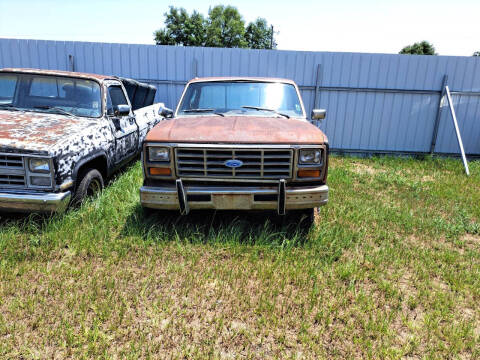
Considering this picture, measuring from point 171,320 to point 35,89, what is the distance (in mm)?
3805

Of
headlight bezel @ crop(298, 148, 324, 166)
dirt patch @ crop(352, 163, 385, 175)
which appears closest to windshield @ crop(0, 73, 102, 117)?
headlight bezel @ crop(298, 148, 324, 166)

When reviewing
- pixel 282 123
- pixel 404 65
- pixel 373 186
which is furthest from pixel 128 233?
pixel 404 65

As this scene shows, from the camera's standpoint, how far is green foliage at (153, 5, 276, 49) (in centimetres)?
4428

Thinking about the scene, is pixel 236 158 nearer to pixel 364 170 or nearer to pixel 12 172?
pixel 12 172

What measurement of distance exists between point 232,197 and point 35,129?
2.34 meters

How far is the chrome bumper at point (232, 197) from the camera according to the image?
3.05 m

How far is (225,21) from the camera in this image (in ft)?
158

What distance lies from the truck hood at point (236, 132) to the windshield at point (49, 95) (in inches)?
56.0

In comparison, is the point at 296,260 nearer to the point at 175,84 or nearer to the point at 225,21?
the point at 175,84

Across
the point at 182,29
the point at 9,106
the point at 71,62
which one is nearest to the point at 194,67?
the point at 71,62

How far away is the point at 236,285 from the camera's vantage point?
2.62 m

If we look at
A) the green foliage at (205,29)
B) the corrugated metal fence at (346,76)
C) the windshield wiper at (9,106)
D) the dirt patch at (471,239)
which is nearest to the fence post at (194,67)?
the corrugated metal fence at (346,76)

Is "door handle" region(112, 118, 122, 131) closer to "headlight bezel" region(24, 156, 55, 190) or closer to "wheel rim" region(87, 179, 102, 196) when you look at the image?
"wheel rim" region(87, 179, 102, 196)

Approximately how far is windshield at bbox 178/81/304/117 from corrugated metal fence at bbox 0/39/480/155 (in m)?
4.16
